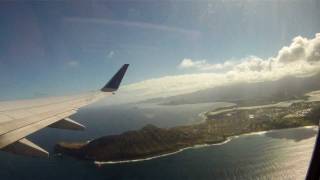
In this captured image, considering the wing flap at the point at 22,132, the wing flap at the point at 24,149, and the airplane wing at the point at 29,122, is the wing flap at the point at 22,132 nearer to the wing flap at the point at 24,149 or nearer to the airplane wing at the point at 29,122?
the airplane wing at the point at 29,122

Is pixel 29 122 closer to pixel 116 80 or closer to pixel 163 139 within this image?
pixel 116 80

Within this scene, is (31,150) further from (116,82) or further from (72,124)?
(116,82)

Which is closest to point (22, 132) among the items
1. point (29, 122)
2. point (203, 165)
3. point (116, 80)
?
point (29, 122)

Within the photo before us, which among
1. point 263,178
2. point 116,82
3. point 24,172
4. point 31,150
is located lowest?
point 263,178

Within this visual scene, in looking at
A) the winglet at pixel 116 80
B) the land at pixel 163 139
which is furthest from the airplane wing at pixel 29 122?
the land at pixel 163 139

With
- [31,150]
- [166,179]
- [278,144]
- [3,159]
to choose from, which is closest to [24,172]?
[3,159]

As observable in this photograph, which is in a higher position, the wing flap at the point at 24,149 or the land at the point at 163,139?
the wing flap at the point at 24,149

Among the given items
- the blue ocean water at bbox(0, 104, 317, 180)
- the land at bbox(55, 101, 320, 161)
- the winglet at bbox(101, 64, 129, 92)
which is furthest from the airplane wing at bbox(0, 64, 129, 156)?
the land at bbox(55, 101, 320, 161)

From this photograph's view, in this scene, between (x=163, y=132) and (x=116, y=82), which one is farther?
(x=163, y=132)

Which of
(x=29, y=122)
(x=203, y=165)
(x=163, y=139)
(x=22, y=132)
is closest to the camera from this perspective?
(x=22, y=132)
